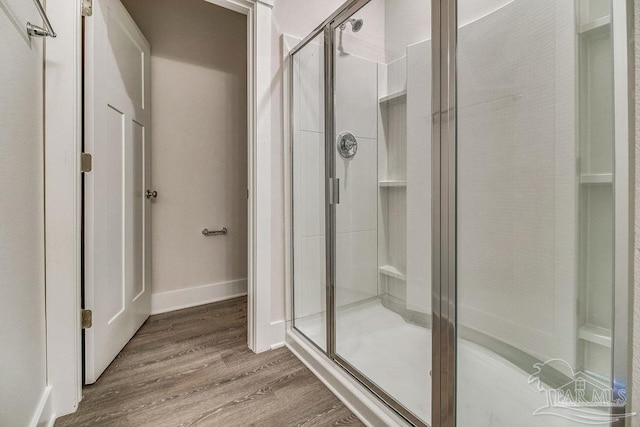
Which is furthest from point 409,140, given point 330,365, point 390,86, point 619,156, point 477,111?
point 330,365

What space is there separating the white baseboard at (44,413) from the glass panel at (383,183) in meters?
1.14

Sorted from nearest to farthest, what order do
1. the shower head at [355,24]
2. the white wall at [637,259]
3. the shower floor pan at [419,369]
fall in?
the white wall at [637,259] < the shower floor pan at [419,369] < the shower head at [355,24]

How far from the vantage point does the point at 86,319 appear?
1.32 m

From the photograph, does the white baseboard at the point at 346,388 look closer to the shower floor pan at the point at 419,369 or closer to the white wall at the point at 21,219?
the shower floor pan at the point at 419,369

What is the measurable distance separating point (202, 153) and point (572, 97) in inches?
89.9

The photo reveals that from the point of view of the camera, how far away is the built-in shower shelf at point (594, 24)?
0.79 m

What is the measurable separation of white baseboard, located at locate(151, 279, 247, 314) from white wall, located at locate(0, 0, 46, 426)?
109 centimetres

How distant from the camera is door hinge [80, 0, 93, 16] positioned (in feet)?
4.23

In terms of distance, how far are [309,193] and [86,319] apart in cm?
121

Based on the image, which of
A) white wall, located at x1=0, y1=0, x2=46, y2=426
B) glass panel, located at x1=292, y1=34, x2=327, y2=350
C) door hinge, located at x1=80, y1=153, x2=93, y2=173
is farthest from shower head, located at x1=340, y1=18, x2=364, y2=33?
door hinge, located at x1=80, y1=153, x2=93, y2=173

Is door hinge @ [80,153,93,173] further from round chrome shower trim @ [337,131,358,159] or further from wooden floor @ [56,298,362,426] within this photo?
round chrome shower trim @ [337,131,358,159]

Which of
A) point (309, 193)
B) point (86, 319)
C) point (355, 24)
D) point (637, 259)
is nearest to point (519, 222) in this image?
point (637, 259)

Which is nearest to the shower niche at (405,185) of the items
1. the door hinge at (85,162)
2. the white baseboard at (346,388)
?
the white baseboard at (346,388)

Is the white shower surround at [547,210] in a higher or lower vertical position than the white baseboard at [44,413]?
higher
